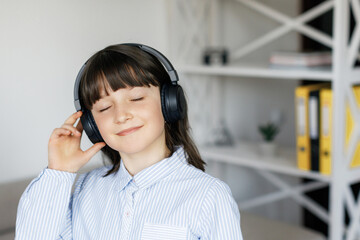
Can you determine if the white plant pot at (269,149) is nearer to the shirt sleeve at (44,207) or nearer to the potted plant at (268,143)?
the potted plant at (268,143)

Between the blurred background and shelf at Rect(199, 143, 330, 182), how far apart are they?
0.01 m

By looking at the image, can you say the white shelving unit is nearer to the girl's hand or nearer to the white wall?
the white wall

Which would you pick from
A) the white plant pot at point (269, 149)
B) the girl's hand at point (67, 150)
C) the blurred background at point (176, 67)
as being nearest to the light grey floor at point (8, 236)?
the blurred background at point (176, 67)

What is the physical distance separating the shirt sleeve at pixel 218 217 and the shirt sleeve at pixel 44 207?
12.0 inches

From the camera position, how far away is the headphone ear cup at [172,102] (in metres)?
1.09

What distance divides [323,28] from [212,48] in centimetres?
53

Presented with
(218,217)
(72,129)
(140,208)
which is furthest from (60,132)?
(218,217)

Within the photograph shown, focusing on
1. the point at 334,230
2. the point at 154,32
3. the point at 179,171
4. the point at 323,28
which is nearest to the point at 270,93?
the point at 323,28

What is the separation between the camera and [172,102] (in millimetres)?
1090

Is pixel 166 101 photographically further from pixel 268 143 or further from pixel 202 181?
pixel 268 143

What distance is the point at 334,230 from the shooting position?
1.88 metres

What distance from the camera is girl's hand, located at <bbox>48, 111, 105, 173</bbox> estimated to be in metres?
1.13

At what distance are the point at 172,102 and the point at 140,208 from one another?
232mm

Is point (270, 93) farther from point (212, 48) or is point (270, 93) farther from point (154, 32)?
point (154, 32)
